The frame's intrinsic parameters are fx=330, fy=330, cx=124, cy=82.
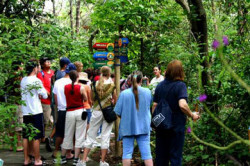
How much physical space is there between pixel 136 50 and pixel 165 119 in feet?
15.1

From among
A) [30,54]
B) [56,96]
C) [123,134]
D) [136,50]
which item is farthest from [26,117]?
[136,50]

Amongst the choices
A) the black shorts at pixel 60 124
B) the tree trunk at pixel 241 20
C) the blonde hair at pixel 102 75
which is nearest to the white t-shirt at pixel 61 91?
the black shorts at pixel 60 124

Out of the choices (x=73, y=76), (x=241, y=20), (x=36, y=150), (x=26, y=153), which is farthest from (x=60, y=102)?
(x=241, y=20)

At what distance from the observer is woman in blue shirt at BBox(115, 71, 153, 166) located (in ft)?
17.7

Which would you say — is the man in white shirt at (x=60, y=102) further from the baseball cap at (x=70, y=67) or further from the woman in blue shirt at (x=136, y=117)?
the woman in blue shirt at (x=136, y=117)

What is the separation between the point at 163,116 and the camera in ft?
15.3

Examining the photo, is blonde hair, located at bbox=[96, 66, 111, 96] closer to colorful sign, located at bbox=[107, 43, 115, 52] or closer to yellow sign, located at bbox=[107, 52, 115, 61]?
yellow sign, located at bbox=[107, 52, 115, 61]

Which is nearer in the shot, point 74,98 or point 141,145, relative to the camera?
point 141,145

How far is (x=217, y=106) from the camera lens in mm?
5773

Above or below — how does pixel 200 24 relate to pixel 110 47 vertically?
above

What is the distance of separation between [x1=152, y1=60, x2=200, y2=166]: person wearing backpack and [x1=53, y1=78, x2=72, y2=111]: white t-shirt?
2.95m

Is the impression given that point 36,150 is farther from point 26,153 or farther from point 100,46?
point 100,46

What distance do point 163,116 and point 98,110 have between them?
2.40 meters

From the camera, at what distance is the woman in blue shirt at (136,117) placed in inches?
212
